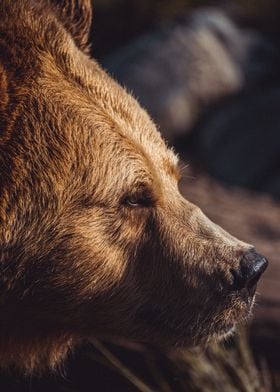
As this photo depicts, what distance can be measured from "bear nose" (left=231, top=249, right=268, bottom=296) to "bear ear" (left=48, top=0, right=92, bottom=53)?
1012 mm

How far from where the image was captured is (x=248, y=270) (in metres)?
3.20

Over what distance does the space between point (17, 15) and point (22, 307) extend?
3.13ft

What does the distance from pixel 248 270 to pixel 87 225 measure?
0.57 meters

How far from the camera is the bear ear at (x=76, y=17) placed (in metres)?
3.51

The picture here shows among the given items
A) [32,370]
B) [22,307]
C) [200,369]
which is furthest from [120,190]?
[200,369]

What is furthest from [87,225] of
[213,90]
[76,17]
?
[213,90]

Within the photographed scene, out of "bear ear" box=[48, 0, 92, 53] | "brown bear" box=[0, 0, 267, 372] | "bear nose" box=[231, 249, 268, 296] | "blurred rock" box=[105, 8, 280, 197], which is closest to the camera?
"brown bear" box=[0, 0, 267, 372]

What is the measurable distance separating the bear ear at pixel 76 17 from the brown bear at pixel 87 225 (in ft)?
0.29

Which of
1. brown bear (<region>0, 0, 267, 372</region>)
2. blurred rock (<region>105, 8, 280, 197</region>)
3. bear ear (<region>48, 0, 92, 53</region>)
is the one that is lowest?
brown bear (<region>0, 0, 267, 372</region>)

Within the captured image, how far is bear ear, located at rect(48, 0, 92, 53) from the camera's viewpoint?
11.5 feet

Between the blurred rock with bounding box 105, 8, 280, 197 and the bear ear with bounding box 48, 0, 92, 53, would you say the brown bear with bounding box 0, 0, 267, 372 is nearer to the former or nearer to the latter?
the bear ear with bounding box 48, 0, 92, 53

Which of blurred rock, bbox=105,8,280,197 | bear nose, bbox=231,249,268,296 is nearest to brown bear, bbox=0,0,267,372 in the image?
bear nose, bbox=231,249,268,296

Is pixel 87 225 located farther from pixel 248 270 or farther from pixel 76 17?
pixel 76 17

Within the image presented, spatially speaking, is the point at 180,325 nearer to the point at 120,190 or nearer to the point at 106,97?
the point at 120,190
